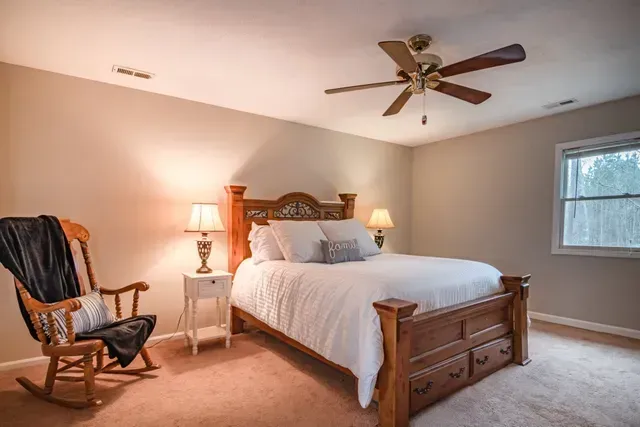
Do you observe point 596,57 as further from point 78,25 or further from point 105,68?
point 105,68

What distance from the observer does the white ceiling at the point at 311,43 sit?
206cm

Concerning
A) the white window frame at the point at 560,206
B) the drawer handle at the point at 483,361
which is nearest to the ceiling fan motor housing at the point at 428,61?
the drawer handle at the point at 483,361

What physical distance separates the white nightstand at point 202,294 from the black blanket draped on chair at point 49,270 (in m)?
0.56

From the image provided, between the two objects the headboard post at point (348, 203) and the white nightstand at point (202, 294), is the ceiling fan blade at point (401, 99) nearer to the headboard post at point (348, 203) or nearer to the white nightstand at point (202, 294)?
the headboard post at point (348, 203)

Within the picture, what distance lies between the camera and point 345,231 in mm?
3699

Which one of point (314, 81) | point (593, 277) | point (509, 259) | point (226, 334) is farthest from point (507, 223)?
point (226, 334)

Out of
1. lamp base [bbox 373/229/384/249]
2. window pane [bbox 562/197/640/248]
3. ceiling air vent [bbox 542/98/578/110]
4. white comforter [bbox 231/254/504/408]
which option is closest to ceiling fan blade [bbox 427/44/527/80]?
white comforter [bbox 231/254/504/408]

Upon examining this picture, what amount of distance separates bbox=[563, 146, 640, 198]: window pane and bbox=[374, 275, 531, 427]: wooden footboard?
1842mm

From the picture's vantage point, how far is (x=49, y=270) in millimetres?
2428

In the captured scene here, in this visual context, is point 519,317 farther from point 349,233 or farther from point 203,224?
point 203,224

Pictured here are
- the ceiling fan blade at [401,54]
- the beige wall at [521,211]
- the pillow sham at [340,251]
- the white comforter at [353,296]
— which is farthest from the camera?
the beige wall at [521,211]

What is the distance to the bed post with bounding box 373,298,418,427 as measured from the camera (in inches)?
75.1

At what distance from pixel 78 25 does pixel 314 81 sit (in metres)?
1.73

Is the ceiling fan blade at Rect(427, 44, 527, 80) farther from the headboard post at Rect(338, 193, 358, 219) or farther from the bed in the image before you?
the headboard post at Rect(338, 193, 358, 219)
